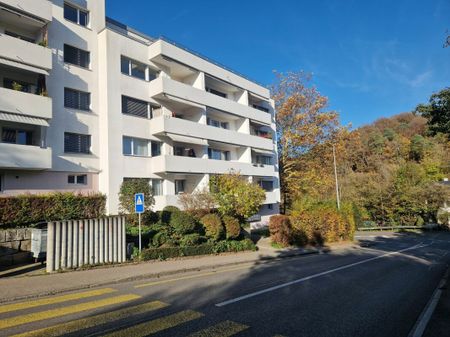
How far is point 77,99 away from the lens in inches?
834

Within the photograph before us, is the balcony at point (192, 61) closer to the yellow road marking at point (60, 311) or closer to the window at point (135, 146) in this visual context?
the window at point (135, 146)

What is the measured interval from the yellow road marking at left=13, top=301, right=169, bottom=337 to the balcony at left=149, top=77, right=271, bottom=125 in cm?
1953

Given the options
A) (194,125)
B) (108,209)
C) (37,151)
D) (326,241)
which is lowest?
(326,241)

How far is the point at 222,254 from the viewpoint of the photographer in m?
17.3

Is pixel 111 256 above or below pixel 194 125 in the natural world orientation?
below

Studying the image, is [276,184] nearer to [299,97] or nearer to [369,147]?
[299,97]

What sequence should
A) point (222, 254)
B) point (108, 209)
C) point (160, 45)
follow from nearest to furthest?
point (222, 254), point (108, 209), point (160, 45)

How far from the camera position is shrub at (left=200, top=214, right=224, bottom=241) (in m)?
18.0

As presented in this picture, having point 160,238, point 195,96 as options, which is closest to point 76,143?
point 160,238

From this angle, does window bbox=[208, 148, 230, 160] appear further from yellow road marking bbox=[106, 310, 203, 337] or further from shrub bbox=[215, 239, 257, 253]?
yellow road marking bbox=[106, 310, 203, 337]

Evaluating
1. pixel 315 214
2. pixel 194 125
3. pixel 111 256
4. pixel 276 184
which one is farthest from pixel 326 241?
pixel 111 256

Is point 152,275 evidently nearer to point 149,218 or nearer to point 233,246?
point 233,246

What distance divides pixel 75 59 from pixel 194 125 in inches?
380

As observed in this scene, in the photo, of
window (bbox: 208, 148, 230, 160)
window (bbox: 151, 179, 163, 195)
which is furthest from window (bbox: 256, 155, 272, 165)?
window (bbox: 151, 179, 163, 195)
